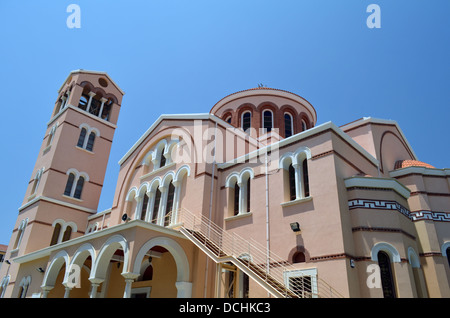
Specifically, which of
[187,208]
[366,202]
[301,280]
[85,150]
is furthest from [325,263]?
[85,150]

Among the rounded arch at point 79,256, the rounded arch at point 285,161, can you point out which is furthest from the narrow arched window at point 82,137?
the rounded arch at point 285,161

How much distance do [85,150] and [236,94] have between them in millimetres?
11376

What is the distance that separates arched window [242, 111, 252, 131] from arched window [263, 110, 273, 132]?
3.11 ft

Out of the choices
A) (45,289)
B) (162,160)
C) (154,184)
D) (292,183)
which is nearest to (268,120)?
Result: (162,160)

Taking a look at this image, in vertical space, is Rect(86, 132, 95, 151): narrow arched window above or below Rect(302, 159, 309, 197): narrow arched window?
→ above

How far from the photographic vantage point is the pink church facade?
10609 mm

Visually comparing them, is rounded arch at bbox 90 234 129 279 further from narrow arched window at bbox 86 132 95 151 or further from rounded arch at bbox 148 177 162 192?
narrow arched window at bbox 86 132 95 151

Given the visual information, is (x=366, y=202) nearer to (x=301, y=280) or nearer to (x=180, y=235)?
(x=301, y=280)

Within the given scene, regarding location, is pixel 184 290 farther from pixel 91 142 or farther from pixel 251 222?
pixel 91 142

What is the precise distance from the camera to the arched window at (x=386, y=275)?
1034 centimetres

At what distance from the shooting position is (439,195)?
14.1 meters

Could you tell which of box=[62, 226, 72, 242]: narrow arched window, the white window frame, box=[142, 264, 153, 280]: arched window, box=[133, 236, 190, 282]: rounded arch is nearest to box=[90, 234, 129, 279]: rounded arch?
box=[133, 236, 190, 282]: rounded arch

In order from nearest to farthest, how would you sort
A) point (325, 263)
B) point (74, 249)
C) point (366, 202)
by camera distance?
point (325, 263) → point (366, 202) → point (74, 249)

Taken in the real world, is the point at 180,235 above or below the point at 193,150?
below
